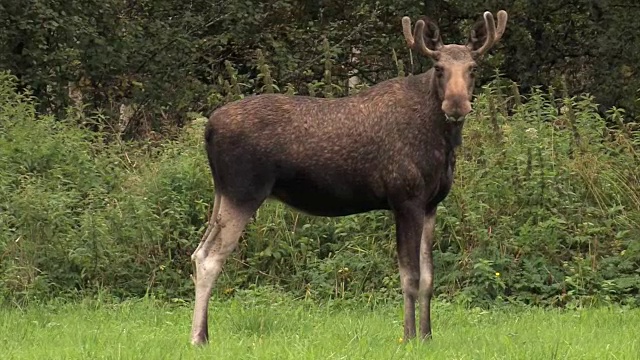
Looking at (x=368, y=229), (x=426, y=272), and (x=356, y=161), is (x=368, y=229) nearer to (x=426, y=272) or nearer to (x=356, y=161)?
(x=426, y=272)

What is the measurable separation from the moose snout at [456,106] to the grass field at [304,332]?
5.44 feet

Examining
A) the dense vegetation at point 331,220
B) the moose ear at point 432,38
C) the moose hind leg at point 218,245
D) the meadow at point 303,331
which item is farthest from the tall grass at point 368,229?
the moose ear at point 432,38

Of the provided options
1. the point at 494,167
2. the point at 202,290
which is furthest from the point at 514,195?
the point at 202,290

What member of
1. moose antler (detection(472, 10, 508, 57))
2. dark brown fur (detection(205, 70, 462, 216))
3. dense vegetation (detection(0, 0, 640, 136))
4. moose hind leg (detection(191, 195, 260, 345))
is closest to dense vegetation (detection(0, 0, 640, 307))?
dark brown fur (detection(205, 70, 462, 216))

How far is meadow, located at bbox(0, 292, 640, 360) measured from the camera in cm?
884

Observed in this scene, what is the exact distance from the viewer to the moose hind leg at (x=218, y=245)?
32.5 ft

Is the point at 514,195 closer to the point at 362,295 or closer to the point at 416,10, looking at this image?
the point at 362,295

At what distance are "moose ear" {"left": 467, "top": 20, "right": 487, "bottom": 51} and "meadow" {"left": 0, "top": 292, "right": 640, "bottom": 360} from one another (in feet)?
7.32

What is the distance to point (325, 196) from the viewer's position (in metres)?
10.1

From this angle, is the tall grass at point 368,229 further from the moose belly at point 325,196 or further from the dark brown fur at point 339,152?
the dark brown fur at point 339,152

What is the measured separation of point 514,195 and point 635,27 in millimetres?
11002

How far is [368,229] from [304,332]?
350 centimetres

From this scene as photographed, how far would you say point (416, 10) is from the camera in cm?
2423

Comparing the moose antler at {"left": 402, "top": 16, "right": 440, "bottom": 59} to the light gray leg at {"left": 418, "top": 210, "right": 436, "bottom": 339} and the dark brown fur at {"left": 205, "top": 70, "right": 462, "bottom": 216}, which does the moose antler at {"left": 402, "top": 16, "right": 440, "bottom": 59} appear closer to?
the dark brown fur at {"left": 205, "top": 70, "right": 462, "bottom": 216}
